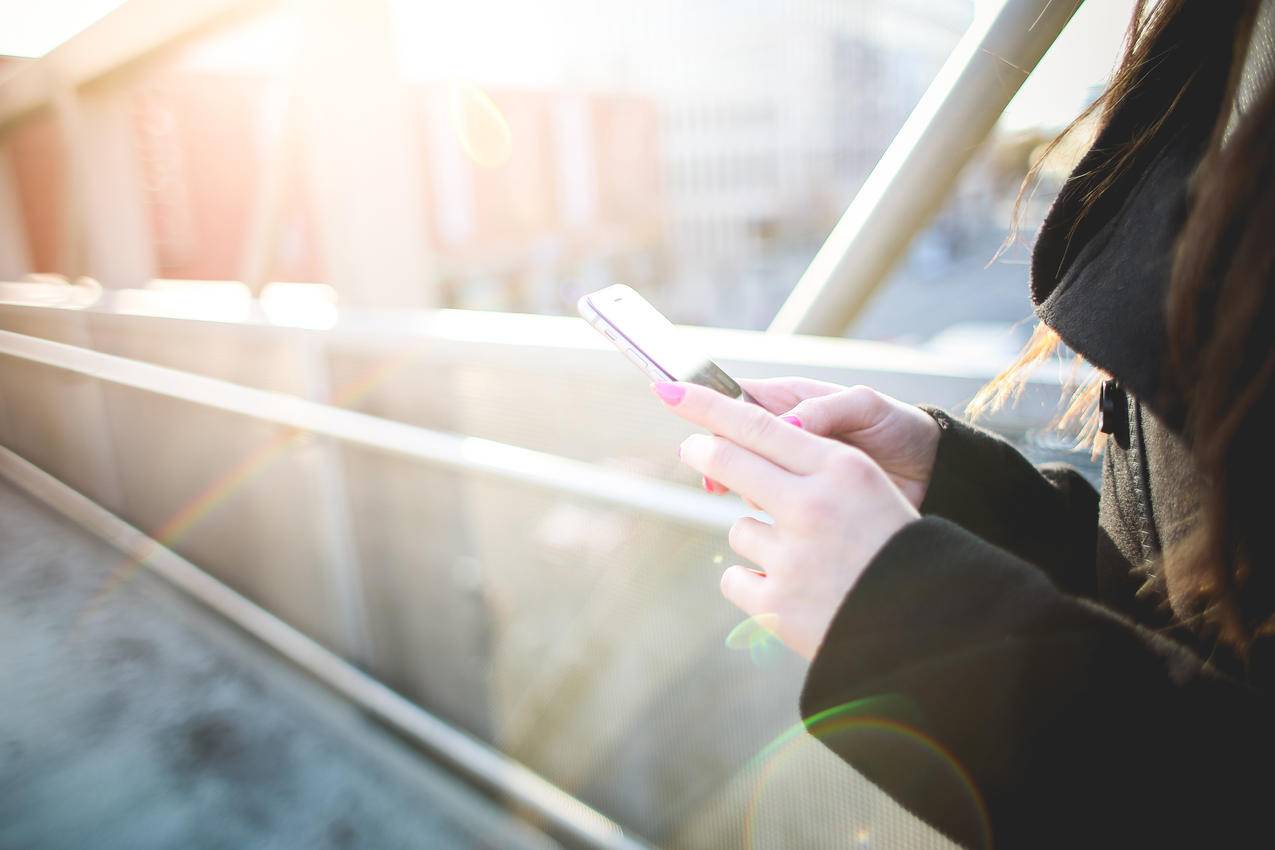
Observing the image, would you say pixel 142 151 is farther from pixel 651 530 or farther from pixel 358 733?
pixel 358 733

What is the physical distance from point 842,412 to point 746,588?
0.30m

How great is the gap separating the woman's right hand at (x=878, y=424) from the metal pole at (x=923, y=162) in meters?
0.57

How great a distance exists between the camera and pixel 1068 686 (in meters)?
0.54

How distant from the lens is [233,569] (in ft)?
6.22

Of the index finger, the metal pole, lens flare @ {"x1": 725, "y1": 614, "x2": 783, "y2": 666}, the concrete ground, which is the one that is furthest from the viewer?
lens flare @ {"x1": 725, "y1": 614, "x2": 783, "y2": 666}

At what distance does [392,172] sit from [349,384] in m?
0.67

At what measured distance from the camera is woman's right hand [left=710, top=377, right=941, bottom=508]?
89 centimetres

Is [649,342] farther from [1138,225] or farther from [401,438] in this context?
[401,438]

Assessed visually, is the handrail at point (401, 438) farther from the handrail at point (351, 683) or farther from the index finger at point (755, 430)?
the index finger at point (755, 430)

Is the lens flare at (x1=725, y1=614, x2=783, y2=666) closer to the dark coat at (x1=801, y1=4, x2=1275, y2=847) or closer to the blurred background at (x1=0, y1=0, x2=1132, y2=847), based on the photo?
the blurred background at (x1=0, y1=0, x2=1132, y2=847)

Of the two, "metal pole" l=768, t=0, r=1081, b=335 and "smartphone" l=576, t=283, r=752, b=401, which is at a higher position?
"metal pole" l=768, t=0, r=1081, b=335

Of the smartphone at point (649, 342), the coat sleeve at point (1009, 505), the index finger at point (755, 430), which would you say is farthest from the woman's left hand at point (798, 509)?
the coat sleeve at point (1009, 505)

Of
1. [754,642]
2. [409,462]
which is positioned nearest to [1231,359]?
[754,642]

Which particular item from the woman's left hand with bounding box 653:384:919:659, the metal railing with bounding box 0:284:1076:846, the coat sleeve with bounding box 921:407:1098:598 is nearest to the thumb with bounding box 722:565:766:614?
the woman's left hand with bounding box 653:384:919:659
